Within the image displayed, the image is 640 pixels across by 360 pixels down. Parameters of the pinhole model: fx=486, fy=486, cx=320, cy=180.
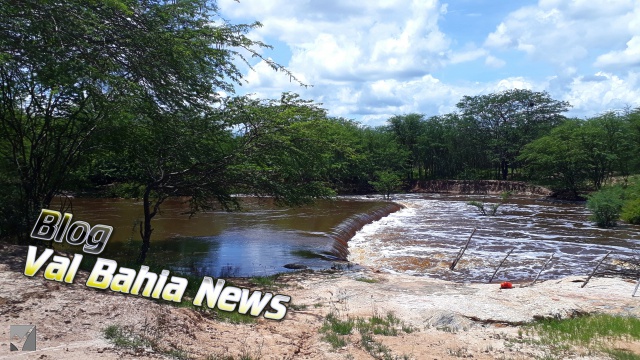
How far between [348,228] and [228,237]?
22.7ft

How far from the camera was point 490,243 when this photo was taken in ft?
80.1

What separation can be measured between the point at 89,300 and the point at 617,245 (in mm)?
24133

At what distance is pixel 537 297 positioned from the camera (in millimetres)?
10445

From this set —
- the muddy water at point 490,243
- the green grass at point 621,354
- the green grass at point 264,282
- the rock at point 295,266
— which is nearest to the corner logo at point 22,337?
the green grass at point 264,282

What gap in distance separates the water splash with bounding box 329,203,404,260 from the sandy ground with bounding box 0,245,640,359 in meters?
9.52

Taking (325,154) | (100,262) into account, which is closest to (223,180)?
(325,154)

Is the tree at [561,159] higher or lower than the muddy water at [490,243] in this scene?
higher

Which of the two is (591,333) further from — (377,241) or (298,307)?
(377,241)

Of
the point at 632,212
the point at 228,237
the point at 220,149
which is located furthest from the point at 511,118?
the point at 220,149

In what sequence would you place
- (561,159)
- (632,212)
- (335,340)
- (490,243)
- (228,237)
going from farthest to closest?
1. (561,159)
2. (632,212)
3. (490,243)
4. (228,237)
5. (335,340)

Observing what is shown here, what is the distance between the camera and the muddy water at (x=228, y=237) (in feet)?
56.7

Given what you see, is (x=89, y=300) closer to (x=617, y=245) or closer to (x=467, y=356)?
(x=467, y=356)

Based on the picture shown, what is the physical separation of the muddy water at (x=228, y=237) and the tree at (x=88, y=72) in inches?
136

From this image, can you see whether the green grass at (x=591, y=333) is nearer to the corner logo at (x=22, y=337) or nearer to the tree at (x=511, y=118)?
the corner logo at (x=22, y=337)
